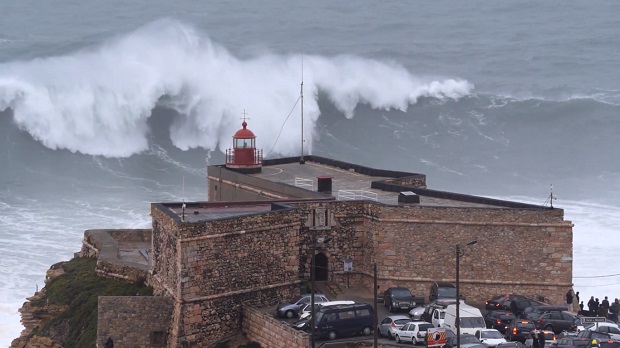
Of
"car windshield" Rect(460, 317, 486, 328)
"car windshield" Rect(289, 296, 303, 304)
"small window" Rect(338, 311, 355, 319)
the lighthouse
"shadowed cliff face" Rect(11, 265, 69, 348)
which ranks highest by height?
the lighthouse

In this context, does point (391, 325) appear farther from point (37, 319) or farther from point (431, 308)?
point (37, 319)

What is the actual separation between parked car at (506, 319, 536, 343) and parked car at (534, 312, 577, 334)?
1.14 ft

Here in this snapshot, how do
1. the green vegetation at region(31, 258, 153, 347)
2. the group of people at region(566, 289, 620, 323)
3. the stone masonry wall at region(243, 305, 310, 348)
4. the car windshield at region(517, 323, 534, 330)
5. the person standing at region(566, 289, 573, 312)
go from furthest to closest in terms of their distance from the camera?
the green vegetation at region(31, 258, 153, 347)
the person standing at region(566, 289, 573, 312)
the group of people at region(566, 289, 620, 323)
the car windshield at region(517, 323, 534, 330)
the stone masonry wall at region(243, 305, 310, 348)

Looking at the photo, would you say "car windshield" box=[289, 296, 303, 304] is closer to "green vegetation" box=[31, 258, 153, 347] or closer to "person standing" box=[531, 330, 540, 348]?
"green vegetation" box=[31, 258, 153, 347]

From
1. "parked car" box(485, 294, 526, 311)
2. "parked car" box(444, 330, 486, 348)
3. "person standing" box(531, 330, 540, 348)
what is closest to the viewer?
"parked car" box(444, 330, 486, 348)

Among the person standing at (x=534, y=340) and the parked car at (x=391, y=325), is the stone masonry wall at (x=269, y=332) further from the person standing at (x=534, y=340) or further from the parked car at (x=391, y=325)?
the person standing at (x=534, y=340)

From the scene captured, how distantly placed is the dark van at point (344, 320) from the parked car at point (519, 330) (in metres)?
3.32

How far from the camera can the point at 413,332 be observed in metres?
36.4

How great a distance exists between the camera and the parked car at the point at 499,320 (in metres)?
38.4

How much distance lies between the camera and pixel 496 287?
4147 cm

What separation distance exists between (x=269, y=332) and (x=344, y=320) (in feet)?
6.38

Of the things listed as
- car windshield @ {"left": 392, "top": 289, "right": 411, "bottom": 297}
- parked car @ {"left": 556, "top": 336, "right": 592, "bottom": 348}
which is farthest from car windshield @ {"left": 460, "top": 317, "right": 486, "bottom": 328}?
car windshield @ {"left": 392, "top": 289, "right": 411, "bottom": 297}

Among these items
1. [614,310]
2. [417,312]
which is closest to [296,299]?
[417,312]

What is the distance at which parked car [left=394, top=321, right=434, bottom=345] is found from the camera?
119 feet
